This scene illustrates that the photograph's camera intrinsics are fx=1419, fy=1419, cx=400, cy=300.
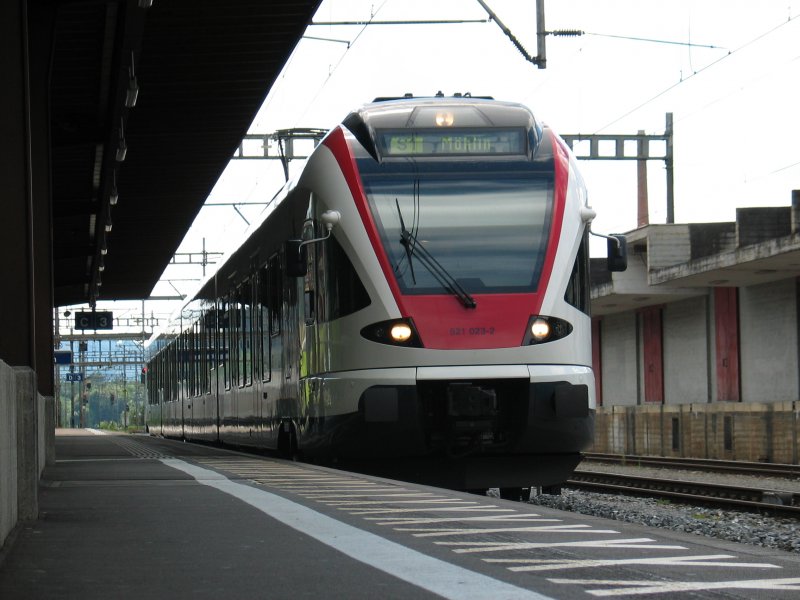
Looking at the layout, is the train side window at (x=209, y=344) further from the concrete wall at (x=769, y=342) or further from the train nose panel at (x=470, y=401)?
the concrete wall at (x=769, y=342)

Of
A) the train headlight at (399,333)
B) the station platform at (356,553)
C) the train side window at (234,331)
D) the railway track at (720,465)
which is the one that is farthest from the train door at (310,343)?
the railway track at (720,465)

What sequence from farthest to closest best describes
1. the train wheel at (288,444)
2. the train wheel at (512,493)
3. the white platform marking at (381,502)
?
the train wheel at (288,444) → the train wheel at (512,493) → the white platform marking at (381,502)

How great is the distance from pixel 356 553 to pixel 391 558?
10.7 inches

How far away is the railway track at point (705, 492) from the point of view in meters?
14.4

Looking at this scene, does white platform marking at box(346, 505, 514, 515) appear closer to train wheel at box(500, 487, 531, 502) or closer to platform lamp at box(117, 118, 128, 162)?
train wheel at box(500, 487, 531, 502)

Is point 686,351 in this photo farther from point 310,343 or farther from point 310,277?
point 310,277

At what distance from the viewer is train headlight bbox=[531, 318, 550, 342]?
12.6m

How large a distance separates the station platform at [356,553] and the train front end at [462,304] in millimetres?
2253

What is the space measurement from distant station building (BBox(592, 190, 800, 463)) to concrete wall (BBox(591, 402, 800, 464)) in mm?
27

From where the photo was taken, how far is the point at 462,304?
1259cm

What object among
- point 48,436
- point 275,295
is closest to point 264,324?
point 275,295

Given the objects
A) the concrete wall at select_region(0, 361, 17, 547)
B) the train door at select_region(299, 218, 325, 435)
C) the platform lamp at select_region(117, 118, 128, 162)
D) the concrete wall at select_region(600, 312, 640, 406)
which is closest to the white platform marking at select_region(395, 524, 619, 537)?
the concrete wall at select_region(0, 361, 17, 547)

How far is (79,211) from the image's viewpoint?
107ft

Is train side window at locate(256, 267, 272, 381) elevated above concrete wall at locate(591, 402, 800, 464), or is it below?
above
